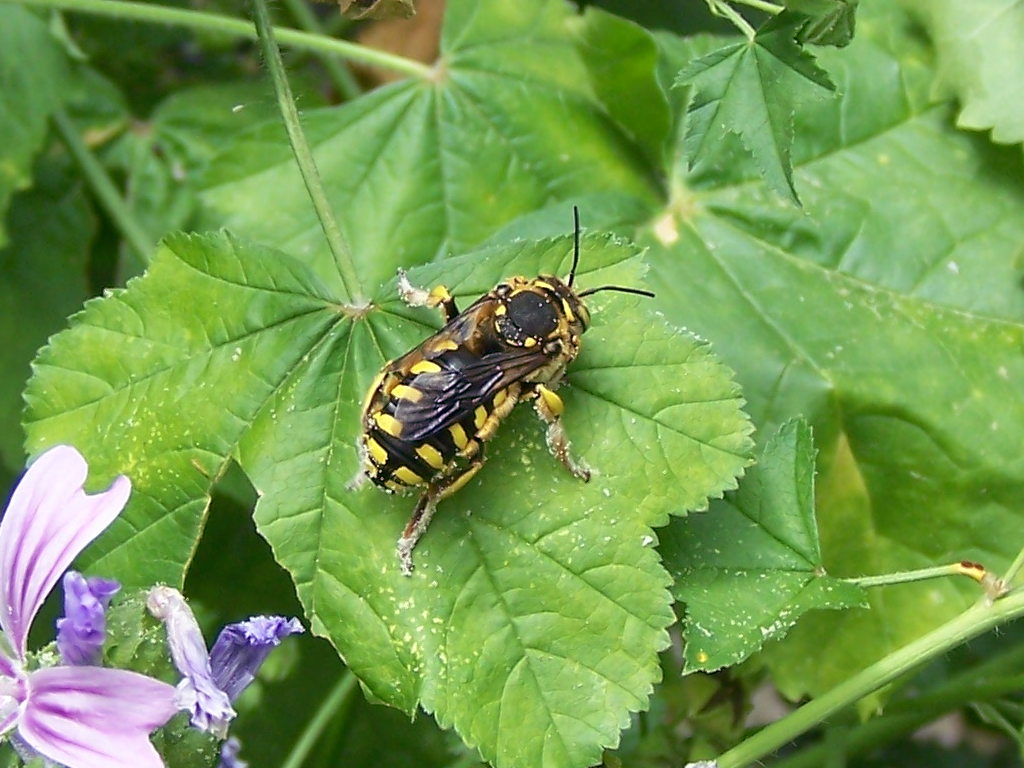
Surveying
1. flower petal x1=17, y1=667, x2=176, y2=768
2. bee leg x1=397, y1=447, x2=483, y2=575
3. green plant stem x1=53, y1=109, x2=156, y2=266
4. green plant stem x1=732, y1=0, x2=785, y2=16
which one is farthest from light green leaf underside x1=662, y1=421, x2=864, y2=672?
green plant stem x1=53, y1=109, x2=156, y2=266

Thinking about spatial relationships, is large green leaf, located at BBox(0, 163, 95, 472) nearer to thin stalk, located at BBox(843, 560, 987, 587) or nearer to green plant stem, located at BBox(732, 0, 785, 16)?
→ green plant stem, located at BBox(732, 0, 785, 16)

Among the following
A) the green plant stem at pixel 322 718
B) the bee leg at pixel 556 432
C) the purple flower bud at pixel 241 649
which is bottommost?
the green plant stem at pixel 322 718

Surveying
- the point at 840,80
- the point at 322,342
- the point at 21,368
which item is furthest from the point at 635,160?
the point at 21,368

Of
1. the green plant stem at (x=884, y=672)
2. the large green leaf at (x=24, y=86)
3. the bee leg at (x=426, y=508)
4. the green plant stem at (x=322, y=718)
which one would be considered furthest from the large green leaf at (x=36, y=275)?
the green plant stem at (x=884, y=672)

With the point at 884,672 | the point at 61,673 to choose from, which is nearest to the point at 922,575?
the point at 884,672

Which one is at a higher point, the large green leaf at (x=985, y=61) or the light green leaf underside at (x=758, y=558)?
the large green leaf at (x=985, y=61)

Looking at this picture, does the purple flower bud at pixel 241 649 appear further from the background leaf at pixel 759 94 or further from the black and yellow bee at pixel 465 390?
the background leaf at pixel 759 94
